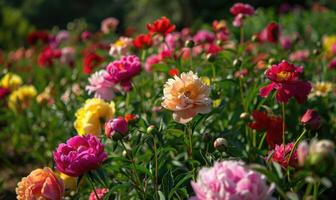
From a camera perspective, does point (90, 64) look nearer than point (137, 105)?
No

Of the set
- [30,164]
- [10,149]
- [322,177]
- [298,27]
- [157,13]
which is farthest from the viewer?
[157,13]

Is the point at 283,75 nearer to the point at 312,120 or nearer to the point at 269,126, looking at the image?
the point at 312,120

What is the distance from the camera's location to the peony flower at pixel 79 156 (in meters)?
1.45

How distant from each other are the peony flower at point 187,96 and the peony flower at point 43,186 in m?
0.39

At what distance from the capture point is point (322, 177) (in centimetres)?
100

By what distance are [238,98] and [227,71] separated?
1.13ft

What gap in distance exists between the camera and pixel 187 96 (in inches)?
61.4

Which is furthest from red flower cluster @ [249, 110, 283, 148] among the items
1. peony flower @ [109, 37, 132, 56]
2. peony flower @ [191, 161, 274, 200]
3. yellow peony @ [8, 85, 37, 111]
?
yellow peony @ [8, 85, 37, 111]

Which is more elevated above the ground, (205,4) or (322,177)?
(322,177)

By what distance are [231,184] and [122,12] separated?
15.2 metres

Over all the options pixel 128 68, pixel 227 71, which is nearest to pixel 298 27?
pixel 227 71

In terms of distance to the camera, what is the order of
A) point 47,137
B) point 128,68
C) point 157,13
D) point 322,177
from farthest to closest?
point 157,13 < point 47,137 < point 128,68 < point 322,177

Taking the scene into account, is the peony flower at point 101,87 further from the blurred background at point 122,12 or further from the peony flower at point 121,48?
the blurred background at point 122,12

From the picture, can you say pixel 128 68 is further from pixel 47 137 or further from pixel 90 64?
pixel 47 137
